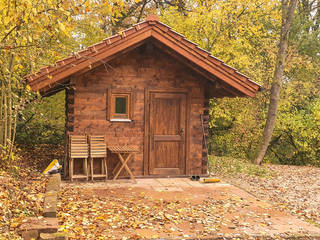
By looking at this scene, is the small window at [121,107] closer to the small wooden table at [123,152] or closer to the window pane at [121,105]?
the window pane at [121,105]

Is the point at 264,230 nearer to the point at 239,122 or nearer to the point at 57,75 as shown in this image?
the point at 57,75

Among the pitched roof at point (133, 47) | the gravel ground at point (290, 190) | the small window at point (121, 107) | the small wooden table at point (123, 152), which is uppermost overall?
the pitched roof at point (133, 47)

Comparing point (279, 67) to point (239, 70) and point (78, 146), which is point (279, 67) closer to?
point (239, 70)

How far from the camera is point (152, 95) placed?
9.91 m

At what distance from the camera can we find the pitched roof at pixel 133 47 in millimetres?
8375

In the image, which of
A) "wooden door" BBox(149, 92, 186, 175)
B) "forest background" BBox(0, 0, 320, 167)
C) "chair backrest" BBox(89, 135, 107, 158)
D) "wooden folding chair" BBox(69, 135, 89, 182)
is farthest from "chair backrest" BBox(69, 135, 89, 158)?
"forest background" BBox(0, 0, 320, 167)

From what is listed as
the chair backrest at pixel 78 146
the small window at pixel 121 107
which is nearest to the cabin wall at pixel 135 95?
the small window at pixel 121 107

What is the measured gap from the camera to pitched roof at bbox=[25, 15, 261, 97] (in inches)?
330

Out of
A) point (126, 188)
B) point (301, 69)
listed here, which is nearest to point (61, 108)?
point (126, 188)

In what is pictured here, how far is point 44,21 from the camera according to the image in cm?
505

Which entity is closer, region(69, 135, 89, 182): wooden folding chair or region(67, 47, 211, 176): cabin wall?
region(69, 135, 89, 182): wooden folding chair

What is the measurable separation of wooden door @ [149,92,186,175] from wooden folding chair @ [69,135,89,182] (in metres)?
1.83

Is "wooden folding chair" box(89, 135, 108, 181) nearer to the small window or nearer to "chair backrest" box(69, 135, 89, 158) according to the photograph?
"chair backrest" box(69, 135, 89, 158)

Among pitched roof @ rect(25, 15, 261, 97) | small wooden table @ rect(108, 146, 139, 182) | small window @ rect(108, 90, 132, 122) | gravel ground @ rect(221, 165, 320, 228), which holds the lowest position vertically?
gravel ground @ rect(221, 165, 320, 228)
